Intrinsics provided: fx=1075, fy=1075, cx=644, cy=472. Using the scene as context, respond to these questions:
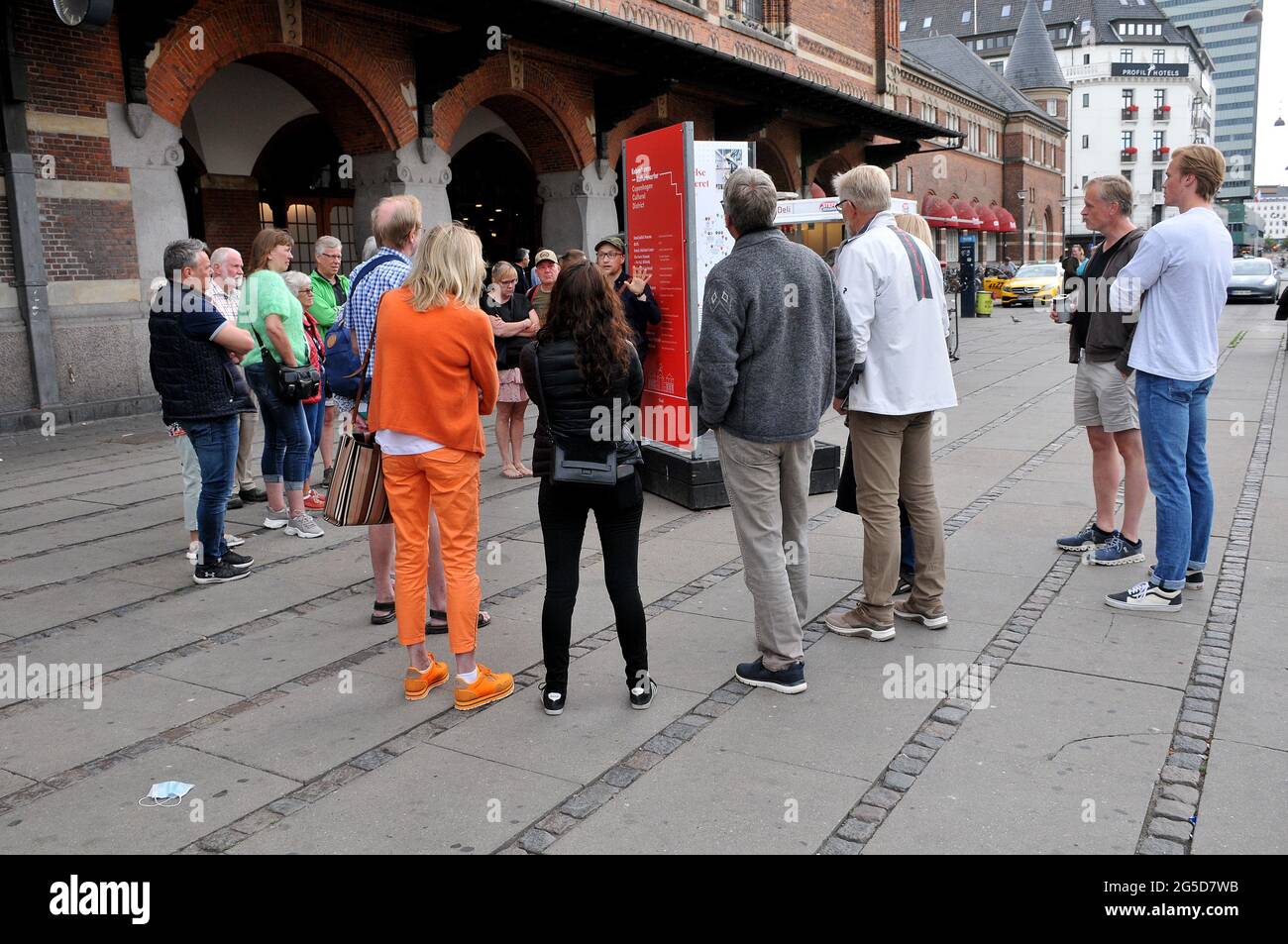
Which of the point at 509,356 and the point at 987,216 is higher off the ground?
the point at 987,216

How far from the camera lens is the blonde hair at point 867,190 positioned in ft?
15.3

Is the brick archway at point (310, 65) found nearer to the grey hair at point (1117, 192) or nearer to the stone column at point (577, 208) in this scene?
the stone column at point (577, 208)

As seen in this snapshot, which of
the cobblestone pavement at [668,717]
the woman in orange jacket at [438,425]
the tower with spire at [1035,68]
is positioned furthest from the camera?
the tower with spire at [1035,68]

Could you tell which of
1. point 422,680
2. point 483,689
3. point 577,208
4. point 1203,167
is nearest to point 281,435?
point 422,680

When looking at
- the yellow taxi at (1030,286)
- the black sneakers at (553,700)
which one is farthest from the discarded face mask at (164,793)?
the yellow taxi at (1030,286)

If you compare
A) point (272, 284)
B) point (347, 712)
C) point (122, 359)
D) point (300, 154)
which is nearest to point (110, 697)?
point (347, 712)

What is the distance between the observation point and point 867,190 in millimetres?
4652

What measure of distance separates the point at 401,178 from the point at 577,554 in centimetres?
1255

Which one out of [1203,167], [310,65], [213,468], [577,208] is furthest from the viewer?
[577,208]

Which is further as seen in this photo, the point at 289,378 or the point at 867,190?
the point at 289,378

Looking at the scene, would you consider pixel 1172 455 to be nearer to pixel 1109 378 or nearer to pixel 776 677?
pixel 1109 378

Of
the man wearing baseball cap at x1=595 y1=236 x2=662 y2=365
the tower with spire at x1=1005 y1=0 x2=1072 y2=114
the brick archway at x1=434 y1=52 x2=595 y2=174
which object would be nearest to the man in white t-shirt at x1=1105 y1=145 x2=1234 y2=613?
the man wearing baseball cap at x1=595 y1=236 x2=662 y2=365

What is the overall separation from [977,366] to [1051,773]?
47.0ft

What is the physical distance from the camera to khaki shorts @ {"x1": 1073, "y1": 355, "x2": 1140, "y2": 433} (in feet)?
18.8
